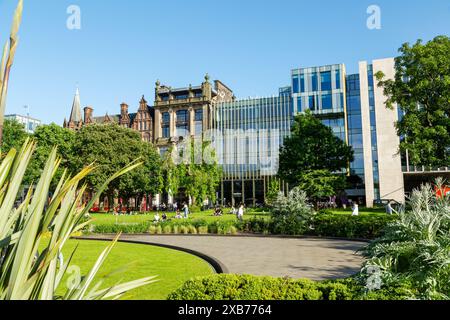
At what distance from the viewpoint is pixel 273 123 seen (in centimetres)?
7212

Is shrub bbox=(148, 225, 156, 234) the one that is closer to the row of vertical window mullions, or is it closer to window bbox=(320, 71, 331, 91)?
the row of vertical window mullions

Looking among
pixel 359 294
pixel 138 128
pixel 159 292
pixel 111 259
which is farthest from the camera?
pixel 138 128

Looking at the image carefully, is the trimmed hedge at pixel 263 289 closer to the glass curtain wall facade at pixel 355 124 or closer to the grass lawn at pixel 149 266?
the grass lawn at pixel 149 266

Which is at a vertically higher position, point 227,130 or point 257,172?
point 227,130

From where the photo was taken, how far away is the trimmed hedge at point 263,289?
5.84 m

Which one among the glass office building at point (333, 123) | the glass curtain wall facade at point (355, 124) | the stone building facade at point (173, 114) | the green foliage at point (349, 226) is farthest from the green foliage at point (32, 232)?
the stone building facade at point (173, 114)

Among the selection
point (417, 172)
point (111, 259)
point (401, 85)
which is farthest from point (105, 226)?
point (417, 172)

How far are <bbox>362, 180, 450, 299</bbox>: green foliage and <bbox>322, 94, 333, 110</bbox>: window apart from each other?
206ft

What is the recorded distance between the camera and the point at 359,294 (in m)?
5.57

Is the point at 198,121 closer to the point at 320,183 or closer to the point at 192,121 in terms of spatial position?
the point at 192,121

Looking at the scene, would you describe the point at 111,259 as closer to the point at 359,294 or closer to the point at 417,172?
the point at 359,294

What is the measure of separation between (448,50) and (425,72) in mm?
2160

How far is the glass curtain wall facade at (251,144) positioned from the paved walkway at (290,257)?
50.7 meters

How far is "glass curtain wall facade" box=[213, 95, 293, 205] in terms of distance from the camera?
71.5m
